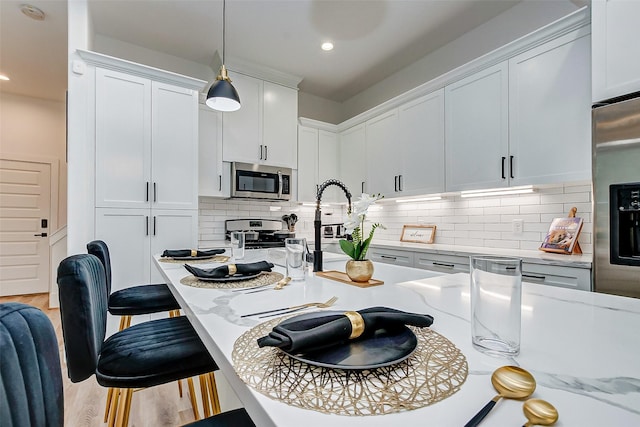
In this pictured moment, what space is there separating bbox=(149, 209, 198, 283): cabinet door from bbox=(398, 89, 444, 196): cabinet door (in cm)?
220

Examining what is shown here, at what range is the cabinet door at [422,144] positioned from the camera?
3.05 meters

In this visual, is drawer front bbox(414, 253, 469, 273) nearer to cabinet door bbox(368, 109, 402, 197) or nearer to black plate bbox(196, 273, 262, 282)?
cabinet door bbox(368, 109, 402, 197)


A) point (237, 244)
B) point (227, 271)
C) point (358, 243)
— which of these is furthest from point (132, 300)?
point (358, 243)

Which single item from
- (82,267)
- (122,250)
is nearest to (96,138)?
(122,250)

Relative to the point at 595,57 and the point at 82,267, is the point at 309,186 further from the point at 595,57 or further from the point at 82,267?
the point at 82,267

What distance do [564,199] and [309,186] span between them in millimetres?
2696

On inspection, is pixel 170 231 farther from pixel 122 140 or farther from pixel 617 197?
pixel 617 197

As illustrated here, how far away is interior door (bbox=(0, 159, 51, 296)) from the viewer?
183 inches

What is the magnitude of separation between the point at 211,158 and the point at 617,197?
3.32 metres

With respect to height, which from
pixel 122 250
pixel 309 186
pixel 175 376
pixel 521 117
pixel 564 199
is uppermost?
pixel 521 117

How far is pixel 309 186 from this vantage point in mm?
4176

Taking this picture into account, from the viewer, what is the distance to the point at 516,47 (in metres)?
2.45

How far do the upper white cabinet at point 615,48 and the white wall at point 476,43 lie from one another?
0.88 meters

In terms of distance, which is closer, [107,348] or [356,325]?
[356,325]
